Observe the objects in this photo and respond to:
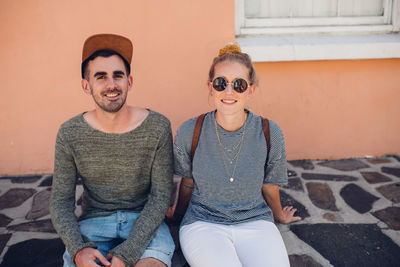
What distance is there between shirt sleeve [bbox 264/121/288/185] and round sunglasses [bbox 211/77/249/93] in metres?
0.34

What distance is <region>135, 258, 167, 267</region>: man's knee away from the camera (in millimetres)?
1796

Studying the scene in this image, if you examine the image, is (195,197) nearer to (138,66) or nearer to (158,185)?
(158,185)

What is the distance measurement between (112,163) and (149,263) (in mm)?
659

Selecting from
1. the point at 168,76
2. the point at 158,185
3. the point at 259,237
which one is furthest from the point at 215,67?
the point at 168,76

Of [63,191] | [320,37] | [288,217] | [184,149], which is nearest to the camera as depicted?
[63,191]

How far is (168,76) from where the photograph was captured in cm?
338

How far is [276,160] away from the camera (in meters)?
2.15

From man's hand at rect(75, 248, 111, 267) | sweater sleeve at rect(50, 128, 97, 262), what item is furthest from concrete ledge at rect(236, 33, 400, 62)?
man's hand at rect(75, 248, 111, 267)

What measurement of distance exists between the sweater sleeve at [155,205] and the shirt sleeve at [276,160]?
2.25 ft

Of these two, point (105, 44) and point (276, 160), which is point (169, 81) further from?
point (276, 160)

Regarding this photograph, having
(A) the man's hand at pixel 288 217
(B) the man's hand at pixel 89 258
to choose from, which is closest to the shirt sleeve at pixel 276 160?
(A) the man's hand at pixel 288 217

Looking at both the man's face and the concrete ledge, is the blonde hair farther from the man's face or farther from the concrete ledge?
the concrete ledge

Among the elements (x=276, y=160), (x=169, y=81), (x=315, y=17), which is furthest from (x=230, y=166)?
(x=315, y=17)

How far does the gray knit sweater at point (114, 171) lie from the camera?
1963 millimetres
